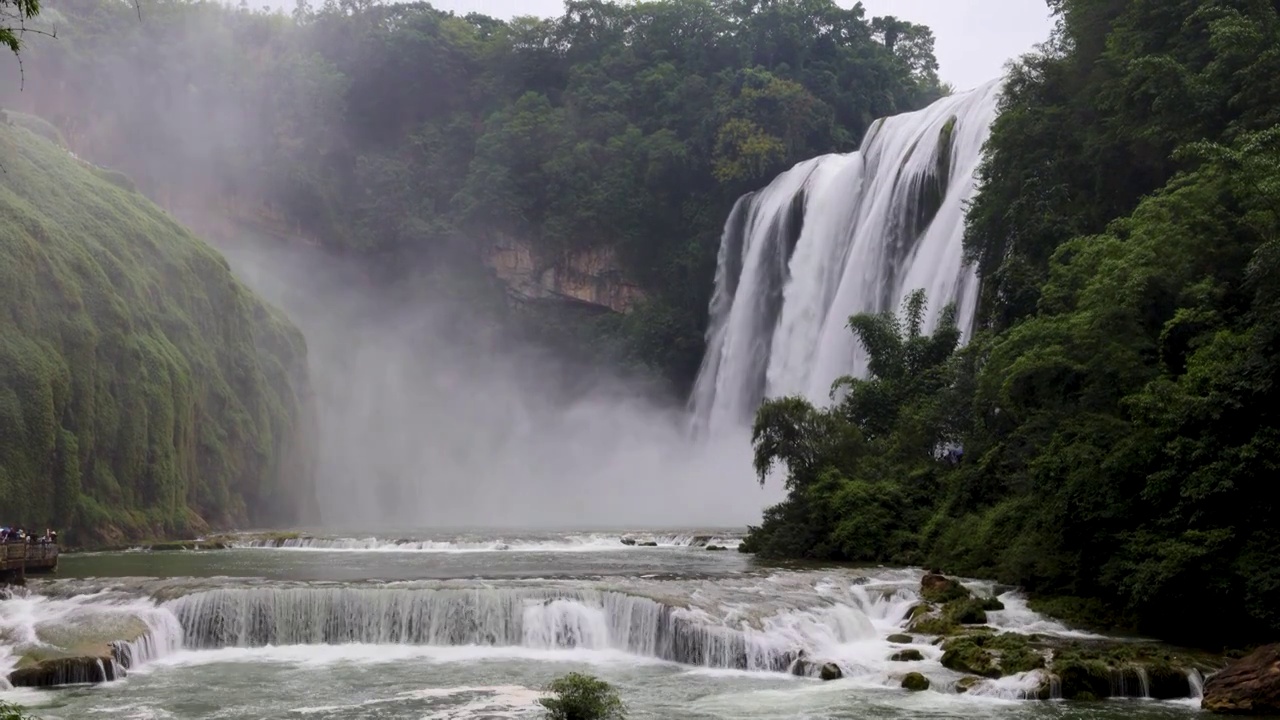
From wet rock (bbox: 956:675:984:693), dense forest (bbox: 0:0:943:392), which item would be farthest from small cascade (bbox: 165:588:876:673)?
dense forest (bbox: 0:0:943:392)

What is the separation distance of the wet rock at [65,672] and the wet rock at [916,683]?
13.7 metres

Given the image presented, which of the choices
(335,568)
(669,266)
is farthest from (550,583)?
(669,266)

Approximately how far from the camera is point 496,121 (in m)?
83.2

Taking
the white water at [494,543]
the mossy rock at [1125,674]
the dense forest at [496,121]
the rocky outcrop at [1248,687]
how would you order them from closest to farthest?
the rocky outcrop at [1248,687] < the mossy rock at [1125,674] < the white water at [494,543] < the dense forest at [496,121]

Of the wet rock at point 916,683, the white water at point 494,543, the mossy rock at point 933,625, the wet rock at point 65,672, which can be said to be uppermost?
the white water at point 494,543

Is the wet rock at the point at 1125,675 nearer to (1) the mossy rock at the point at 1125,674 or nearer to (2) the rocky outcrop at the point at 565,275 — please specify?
(1) the mossy rock at the point at 1125,674

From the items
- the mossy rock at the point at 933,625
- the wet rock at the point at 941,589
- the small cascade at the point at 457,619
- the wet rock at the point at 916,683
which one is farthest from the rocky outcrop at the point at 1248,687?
the wet rock at the point at 941,589

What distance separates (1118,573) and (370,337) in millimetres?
61245

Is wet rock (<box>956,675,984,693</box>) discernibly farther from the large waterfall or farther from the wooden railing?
the large waterfall

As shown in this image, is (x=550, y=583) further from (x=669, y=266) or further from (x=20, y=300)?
(x=669, y=266)

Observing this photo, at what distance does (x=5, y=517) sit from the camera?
41000 mm

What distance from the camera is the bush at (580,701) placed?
58.1ft

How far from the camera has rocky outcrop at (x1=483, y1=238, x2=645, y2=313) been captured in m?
79.2

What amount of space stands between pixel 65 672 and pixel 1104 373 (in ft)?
67.8
